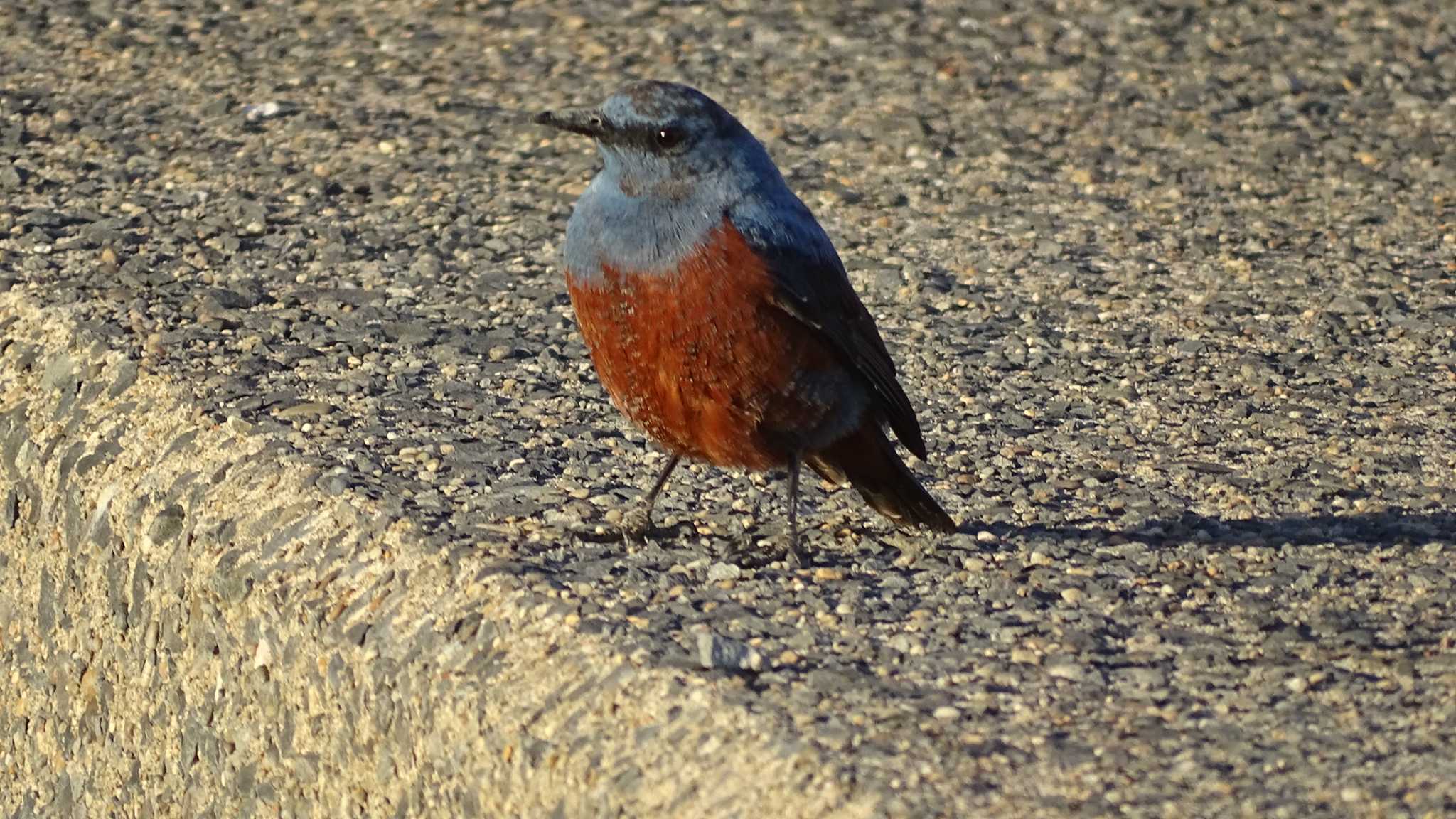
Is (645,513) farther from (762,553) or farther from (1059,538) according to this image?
(1059,538)

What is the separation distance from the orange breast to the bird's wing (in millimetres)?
35

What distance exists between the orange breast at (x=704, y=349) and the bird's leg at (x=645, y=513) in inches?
8.5

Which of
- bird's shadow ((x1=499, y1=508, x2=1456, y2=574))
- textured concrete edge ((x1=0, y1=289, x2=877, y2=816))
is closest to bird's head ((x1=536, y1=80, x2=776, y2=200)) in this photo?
bird's shadow ((x1=499, y1=508, x2=1456, y2=574))

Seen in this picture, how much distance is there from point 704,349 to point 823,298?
320 millimetres

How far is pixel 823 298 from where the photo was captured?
4137 mm

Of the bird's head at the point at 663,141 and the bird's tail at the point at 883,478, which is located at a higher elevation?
the bird's head at the point at 663,141

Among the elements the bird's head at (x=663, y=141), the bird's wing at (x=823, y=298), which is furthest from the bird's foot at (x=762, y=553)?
the bird's head at (x=663, y=141)

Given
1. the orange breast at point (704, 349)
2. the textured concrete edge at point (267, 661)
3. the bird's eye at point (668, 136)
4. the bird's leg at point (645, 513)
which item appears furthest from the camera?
the bird's leg at point (645, 513)

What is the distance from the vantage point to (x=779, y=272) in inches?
159

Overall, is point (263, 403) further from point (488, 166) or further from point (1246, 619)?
point (1246, 619)

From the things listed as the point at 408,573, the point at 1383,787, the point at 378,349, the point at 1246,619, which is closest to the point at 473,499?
the point at 408,573

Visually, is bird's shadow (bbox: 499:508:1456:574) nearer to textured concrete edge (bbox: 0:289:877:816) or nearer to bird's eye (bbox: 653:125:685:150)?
textured concrete edge (bbox: 0:289:877:816)

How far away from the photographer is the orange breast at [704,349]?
13.0 ft

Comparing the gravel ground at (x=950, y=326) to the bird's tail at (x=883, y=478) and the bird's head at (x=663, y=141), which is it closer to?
the bird's tail at (x=883, y=478)
